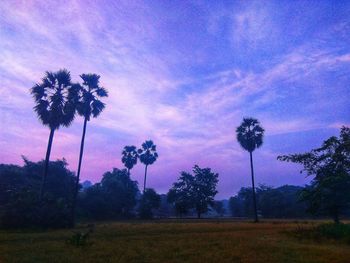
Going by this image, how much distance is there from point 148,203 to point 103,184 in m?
10.2

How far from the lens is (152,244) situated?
17.4 m

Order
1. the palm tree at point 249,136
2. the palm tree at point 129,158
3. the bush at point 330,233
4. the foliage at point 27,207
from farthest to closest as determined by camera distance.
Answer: the palm tree at point 129,158
the palm tree at point 249,136
the foliage at point 27,207
the bush at point 330,233

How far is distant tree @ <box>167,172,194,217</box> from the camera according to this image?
65688 mm

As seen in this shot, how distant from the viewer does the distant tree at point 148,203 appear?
59.2m

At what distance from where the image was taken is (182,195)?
6644cm

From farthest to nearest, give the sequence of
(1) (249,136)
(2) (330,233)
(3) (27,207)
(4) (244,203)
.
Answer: (4) (244,203) → (1) (249,136) → (3) (27,207) → (2) (330,233)

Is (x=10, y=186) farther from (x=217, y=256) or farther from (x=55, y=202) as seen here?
(x=217, y=256)

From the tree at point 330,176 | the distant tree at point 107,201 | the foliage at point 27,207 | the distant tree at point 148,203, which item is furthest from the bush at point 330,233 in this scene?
the distant tree at point 148,203

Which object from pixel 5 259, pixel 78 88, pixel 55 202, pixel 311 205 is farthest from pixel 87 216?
pixel 5 259

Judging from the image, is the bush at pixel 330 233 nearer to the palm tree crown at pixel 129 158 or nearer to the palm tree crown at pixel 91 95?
the palm tree crown at pixel 91 95

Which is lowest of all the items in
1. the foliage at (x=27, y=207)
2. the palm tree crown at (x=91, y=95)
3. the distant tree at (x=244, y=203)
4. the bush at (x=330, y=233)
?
the bush at (x=330, y=233)

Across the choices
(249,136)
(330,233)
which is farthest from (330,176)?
(249,136)

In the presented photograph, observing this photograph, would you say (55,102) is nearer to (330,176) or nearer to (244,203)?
(330,176)

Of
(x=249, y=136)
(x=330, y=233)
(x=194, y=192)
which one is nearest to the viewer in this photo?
(x=330, y=233)
